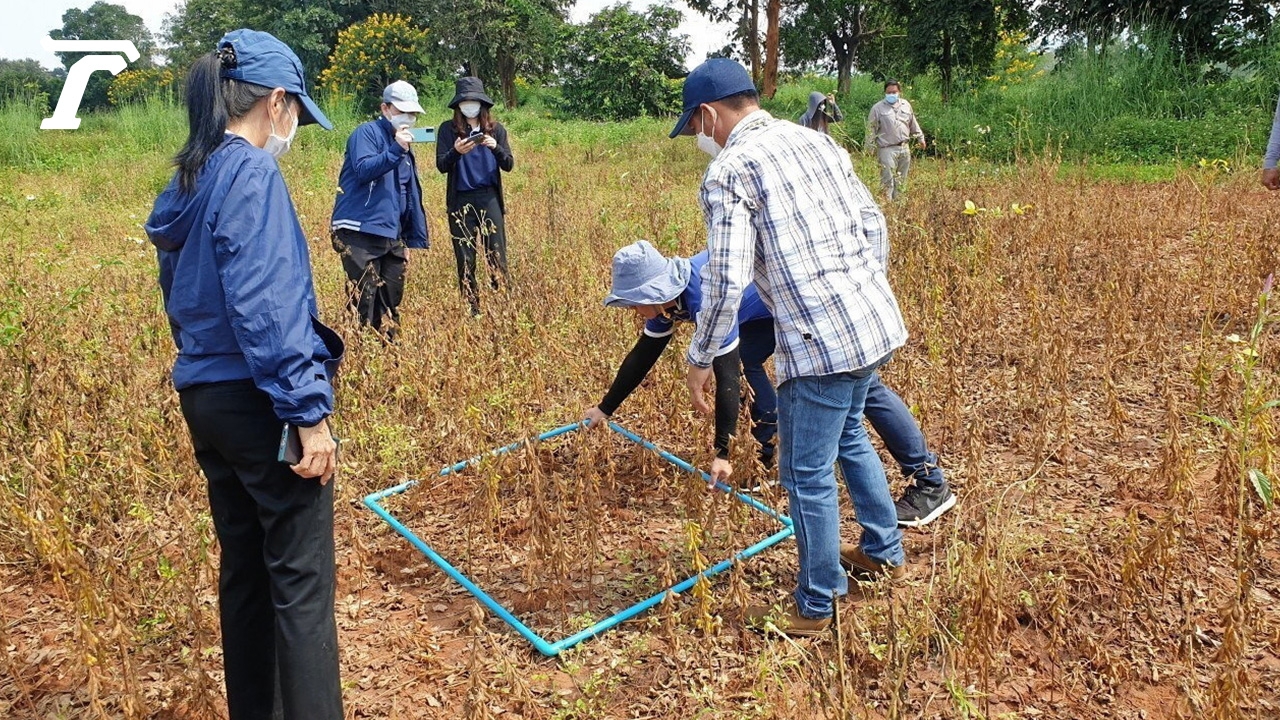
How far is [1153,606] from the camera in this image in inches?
103

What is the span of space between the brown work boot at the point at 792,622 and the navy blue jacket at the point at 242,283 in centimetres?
141

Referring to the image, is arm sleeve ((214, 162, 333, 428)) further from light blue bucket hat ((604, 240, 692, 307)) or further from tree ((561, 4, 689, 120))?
tree ((561, 4, 689, 120))

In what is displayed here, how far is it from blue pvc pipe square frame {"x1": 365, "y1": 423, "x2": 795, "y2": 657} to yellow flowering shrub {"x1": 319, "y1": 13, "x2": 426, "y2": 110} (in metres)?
26.6

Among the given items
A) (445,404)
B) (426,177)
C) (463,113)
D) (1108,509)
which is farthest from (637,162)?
(1108,509)

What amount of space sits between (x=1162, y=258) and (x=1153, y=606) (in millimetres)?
4065

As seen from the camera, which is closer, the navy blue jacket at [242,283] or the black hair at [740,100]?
the navy blue jacket at [242,283]

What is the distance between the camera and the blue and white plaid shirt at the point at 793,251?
7.59ft

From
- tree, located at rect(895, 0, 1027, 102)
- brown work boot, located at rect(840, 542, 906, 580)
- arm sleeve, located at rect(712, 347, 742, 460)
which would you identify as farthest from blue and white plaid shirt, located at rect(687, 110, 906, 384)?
tree, located at rect(895, 0, 1027, 102)

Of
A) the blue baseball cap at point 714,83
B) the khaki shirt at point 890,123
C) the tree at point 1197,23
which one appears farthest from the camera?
the tree at point 1197,23

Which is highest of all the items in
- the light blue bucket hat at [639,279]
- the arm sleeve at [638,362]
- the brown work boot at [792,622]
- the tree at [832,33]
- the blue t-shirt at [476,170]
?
the tree at [832,33]

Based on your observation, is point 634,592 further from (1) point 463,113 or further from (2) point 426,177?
(2) point 426,177

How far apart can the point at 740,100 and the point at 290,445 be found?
152 cm

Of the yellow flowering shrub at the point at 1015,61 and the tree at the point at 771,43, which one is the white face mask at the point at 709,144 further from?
the yellow flowering shrub at the point at 1015,61

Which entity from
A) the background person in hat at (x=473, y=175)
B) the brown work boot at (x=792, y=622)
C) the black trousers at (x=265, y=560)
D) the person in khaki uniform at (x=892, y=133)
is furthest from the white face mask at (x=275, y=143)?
the person in khaki uniform at (x=892, y=133)
